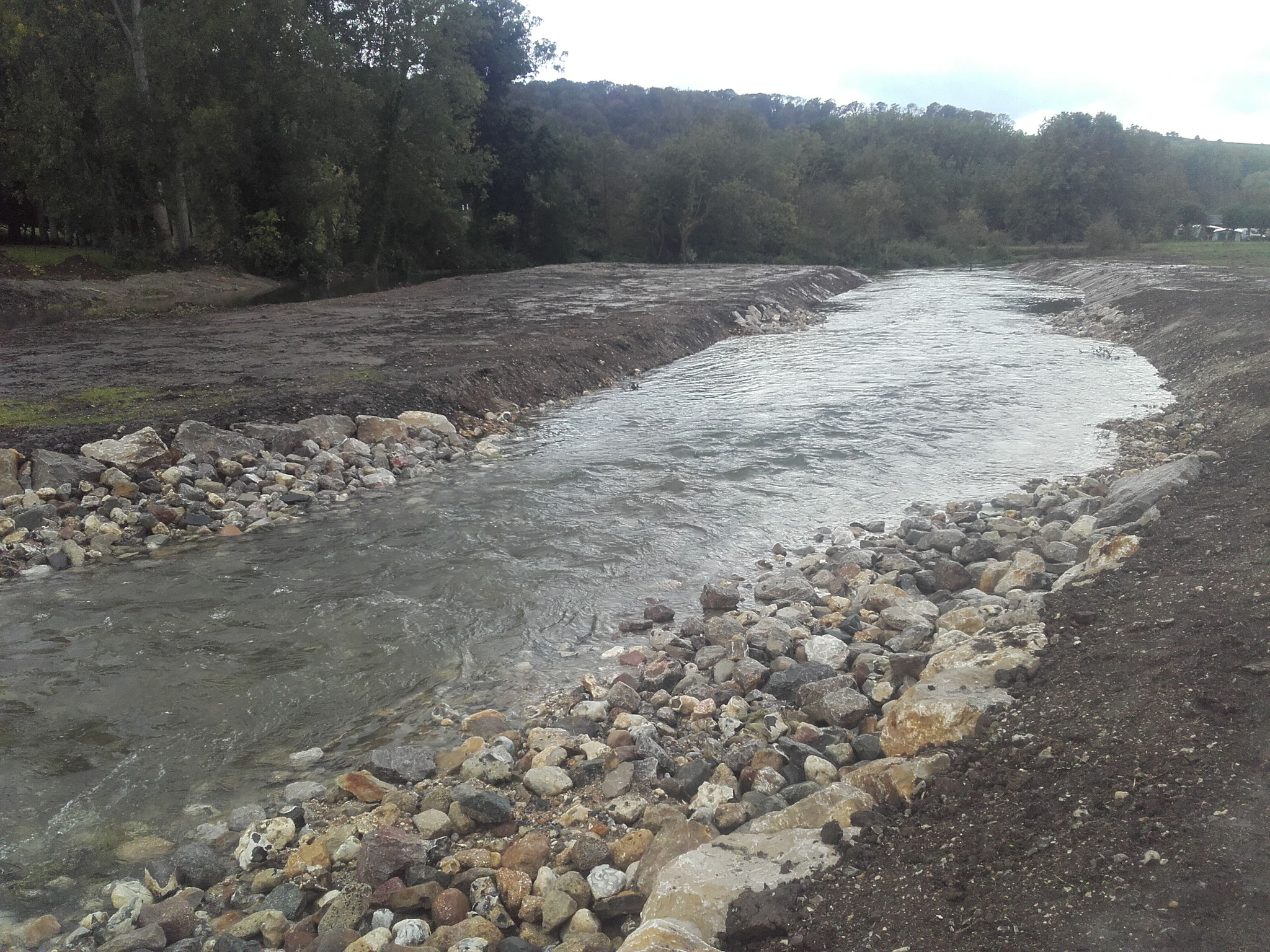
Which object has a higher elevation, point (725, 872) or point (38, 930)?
point (725, 872)

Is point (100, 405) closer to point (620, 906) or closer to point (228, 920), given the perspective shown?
point (228, 920)

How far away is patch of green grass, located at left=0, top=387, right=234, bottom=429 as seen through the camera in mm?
11305

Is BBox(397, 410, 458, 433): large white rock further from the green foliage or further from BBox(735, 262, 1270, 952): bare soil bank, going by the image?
the green foliage

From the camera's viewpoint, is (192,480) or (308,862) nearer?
(308,862)

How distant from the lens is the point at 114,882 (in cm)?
425

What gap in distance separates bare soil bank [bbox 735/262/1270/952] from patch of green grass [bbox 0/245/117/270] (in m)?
37.1

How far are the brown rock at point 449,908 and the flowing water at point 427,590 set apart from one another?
1663 millimetres

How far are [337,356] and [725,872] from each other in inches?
600

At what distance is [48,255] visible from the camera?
112 ft

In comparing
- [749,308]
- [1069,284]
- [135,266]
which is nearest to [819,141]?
[1069,284]

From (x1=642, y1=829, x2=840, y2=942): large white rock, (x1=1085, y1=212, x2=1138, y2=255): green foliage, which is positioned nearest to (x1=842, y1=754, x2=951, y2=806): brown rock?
(x1=642, y1=829, x2=840, y2=942): large white rock

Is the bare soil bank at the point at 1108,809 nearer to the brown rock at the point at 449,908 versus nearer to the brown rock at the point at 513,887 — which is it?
the brown rock at the point at 513,887

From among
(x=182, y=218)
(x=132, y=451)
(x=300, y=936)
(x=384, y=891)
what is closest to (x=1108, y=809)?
(x=384, y=891)

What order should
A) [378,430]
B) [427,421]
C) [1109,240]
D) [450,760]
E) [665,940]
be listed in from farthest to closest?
[1109,240], [427,421], [378,430], [450,760], [665,940]
